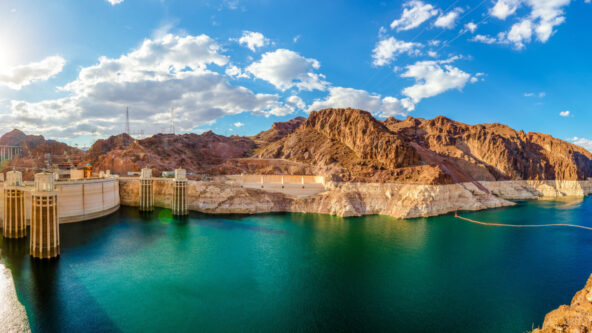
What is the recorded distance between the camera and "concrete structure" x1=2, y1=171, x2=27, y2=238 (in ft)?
116

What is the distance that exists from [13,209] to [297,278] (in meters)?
36.4

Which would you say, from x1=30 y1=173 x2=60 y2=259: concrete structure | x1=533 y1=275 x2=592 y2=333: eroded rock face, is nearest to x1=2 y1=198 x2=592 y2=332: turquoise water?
x1=30 y1=173 x2=60 y2=259: concrete structure

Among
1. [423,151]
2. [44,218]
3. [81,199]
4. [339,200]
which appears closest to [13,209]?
[81,199]

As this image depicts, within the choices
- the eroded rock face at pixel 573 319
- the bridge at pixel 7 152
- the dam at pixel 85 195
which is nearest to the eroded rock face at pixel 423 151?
the dam at pixel 85 195

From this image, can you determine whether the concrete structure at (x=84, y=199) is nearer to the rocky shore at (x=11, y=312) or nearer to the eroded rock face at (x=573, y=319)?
the rocky shore at (x=11, y=312)

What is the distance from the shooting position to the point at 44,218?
28438 mm

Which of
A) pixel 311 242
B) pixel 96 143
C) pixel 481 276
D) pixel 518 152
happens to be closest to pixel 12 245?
pixel 311 242

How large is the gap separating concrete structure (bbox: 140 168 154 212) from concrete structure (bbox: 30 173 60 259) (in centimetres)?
2892

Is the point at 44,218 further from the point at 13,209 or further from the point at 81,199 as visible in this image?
the point at 81,199

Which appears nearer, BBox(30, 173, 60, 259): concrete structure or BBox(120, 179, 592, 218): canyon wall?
BBox(30, 173, 60, 259): concrete structure

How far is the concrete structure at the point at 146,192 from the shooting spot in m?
58.2

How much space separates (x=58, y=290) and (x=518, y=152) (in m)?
130

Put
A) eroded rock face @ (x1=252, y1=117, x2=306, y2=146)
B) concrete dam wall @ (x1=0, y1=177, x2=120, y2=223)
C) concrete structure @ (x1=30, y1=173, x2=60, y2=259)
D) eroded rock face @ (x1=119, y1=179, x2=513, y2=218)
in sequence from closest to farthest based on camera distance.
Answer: concrete structure @ (x1=30, y1=173, x2=60, y2=259) → concrete dam wall @ (x1=0, y1=177, x2=120, y2=223) → eroded rock face @ (x1=119, y1=179, x2=513, y2=218) → eroded rock face @ (x1=252, y1=117, x2=306, y2=146)

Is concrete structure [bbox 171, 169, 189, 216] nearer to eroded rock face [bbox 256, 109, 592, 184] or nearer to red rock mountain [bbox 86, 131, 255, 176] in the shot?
red rock mountain [bbox 86, 131, 255, 176]
